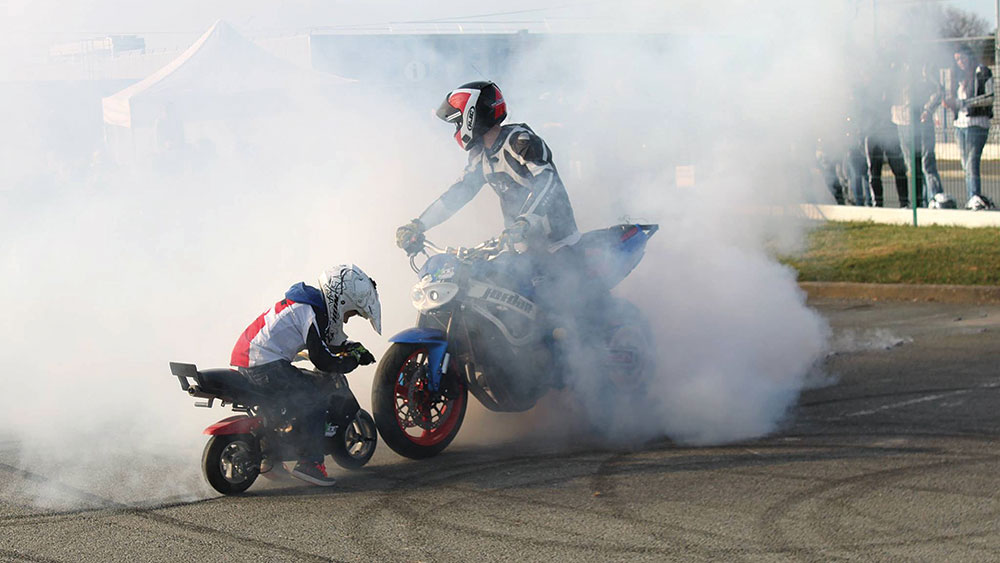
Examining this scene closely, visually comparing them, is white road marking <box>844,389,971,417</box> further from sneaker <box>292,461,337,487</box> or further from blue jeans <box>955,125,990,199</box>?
blue jeans <box>955,125,990,199</box>

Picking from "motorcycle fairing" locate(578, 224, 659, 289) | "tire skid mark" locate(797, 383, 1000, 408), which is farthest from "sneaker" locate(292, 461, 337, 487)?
"tire skid mark" locate(797, 383, 1000, 408)

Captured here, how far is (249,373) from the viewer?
620 centimetres

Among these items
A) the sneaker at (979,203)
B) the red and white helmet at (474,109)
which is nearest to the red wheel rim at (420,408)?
the red and white helmet at (474,109)

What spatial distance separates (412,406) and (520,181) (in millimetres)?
1630

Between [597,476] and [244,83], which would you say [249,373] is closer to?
[597,476]

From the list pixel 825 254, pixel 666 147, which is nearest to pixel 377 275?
pixel 666 147

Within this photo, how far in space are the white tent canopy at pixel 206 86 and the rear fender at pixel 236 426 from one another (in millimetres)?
6019

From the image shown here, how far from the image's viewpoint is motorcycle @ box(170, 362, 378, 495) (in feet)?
19.4

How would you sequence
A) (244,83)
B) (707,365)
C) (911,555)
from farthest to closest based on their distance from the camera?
(244,83)
(707,365)
(911,555)

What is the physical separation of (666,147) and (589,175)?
62 cm

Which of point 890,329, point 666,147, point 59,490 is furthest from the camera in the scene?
point 890,329

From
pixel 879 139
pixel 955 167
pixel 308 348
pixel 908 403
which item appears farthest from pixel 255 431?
pixel 955 167

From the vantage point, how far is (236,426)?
5957 mm

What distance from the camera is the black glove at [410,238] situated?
733cm
